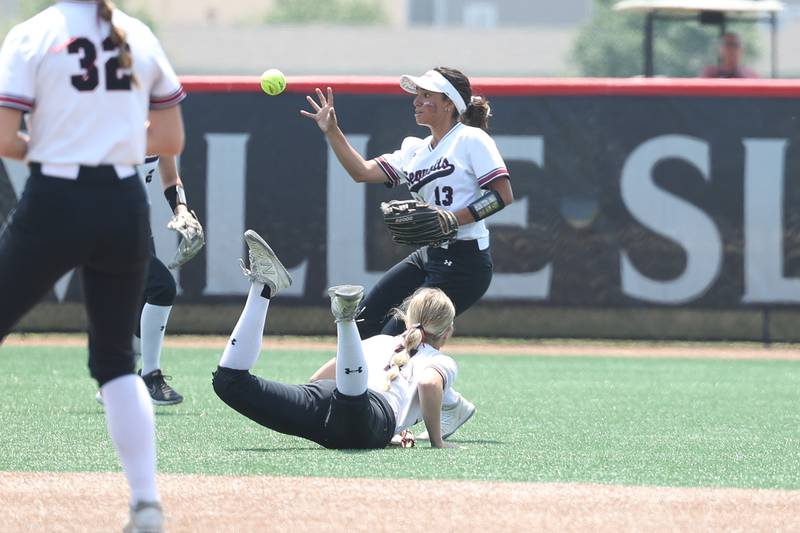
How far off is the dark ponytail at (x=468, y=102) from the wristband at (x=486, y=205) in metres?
0.53

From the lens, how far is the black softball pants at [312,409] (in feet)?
20.4

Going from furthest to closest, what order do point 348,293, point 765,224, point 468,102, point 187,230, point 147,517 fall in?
point 765,224
point 468,102
point 187,230
point 348,293
point 147,517

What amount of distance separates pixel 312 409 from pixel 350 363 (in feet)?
1.05

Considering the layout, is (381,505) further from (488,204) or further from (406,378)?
(488,204)

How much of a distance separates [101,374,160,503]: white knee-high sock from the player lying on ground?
5.59 feet

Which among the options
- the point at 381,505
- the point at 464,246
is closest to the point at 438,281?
the point at 464,246

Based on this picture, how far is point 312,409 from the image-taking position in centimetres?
633

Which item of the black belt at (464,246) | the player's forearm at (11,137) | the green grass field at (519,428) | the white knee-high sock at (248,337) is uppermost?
the player's forearm at (11,137)

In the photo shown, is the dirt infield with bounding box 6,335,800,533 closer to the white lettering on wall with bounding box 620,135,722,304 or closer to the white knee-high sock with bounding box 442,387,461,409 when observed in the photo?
the white knee-high sock with bounding box 442,387,461,409

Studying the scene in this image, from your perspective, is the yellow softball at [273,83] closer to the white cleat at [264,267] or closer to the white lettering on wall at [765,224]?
the white cleat at [264,267]

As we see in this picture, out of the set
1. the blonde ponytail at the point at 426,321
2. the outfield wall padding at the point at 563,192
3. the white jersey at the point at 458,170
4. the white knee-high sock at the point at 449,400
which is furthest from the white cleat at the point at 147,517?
the outfield wall padding at the point at 563,192

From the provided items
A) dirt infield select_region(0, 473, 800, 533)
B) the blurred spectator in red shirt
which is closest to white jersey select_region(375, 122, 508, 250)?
dirt infield select_region(0, 473, 800, 533)

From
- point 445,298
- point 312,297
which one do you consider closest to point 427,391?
point 445,298

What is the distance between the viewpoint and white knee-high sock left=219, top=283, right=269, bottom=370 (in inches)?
245
